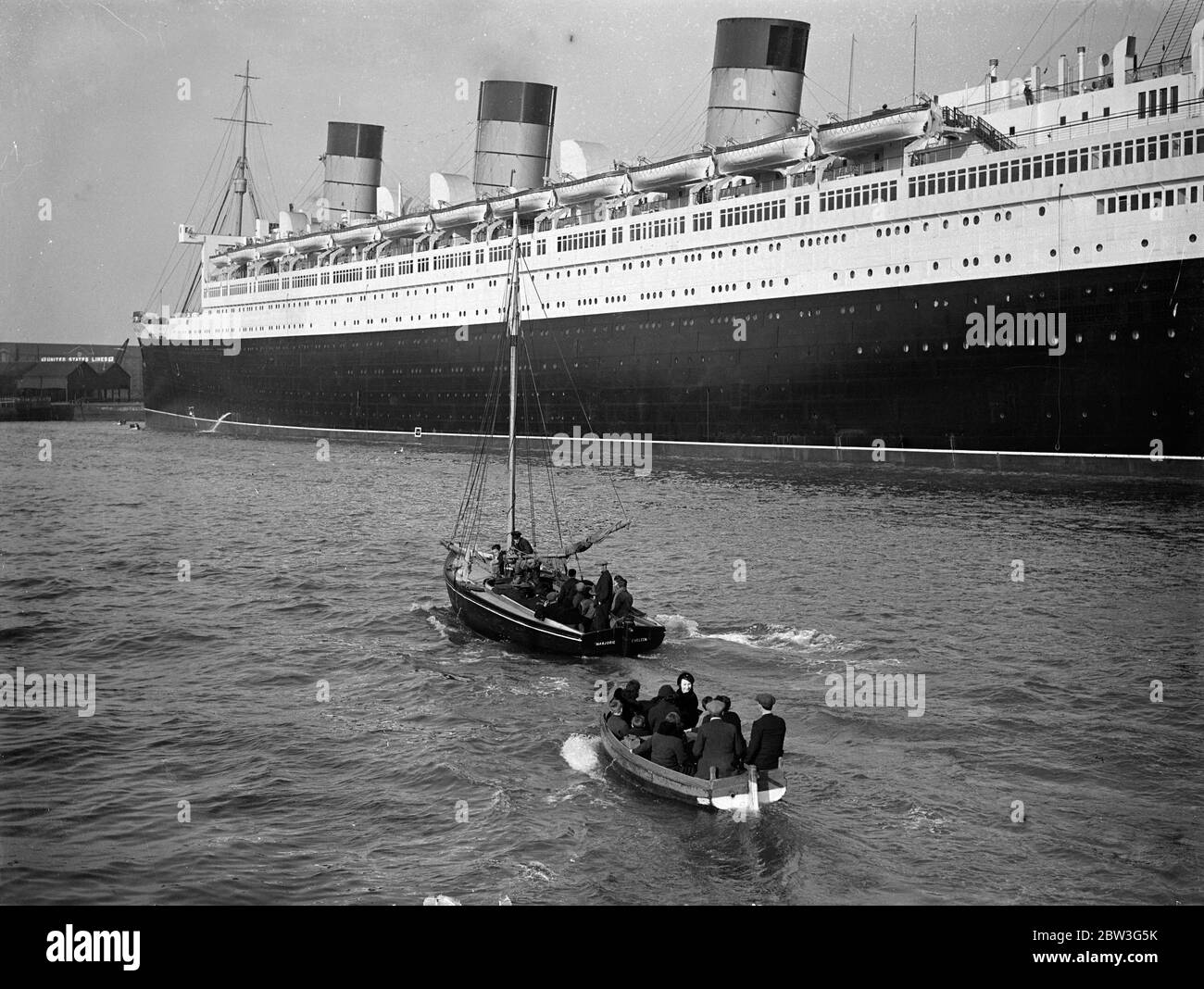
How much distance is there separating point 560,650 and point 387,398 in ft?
171

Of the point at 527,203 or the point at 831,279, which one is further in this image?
the point at 527,203

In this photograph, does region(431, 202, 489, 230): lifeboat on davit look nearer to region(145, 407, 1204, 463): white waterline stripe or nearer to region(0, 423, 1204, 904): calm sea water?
region(145, 407, 1204, 463): white waterline stripe

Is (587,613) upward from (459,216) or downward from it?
downward

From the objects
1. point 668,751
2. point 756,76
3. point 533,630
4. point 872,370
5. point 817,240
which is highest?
point 756,76

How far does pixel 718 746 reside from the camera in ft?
43.6

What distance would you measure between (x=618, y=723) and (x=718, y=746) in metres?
1.78

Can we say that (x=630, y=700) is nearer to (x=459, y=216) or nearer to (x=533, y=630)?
(x=533, y=630)

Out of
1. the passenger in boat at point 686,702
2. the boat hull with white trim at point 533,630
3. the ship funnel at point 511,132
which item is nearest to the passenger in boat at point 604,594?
the boat hull with white trim at point 533,630

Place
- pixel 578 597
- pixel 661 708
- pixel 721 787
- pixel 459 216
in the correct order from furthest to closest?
pixel 459 216, pixel 578 597, pixel 661 708, pixel 721 787

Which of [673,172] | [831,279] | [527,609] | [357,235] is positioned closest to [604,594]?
[527,609]

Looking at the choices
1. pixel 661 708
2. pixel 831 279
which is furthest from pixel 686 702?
pixel 831 279

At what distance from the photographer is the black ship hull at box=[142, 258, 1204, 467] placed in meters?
38.0

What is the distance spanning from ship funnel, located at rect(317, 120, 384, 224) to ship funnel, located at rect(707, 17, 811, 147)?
39480 millimetres

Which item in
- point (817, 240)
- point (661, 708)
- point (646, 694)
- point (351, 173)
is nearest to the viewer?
point (661, 708)
